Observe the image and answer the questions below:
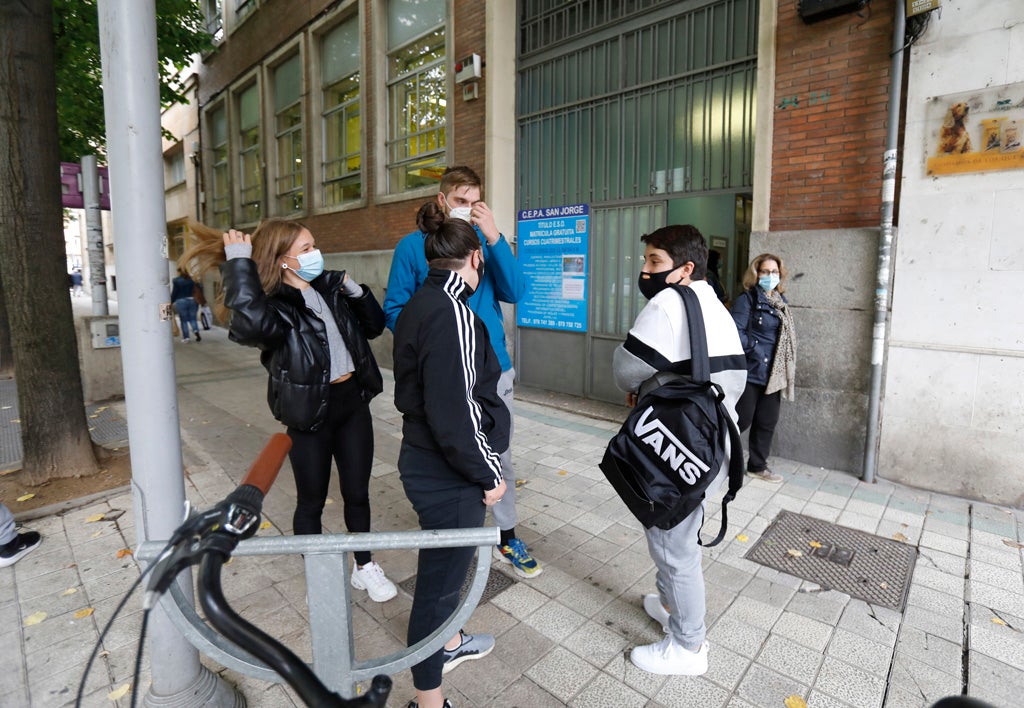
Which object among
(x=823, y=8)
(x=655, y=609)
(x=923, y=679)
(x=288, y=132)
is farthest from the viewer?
(x=288, y=132)

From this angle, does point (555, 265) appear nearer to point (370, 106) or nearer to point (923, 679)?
point (370, 106)

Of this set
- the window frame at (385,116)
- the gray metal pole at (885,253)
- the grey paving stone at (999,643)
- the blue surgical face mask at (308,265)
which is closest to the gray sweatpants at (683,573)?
the grey paving stone at (999,643)

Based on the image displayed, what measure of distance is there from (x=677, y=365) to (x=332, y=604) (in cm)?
153

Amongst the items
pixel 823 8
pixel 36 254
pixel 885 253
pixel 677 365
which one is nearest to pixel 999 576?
pixel 885 253

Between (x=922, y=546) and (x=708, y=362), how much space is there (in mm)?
2644

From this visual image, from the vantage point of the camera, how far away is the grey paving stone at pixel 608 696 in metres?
2.34

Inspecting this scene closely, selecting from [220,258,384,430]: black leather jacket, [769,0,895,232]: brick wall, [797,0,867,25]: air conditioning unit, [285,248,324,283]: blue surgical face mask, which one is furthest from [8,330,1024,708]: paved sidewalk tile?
[797,0,867,25]: air conditioning unit

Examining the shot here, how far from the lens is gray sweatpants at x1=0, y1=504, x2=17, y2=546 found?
3.35 meters

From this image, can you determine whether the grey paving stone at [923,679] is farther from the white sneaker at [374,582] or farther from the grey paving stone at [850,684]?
the white sneaker at [374,582]

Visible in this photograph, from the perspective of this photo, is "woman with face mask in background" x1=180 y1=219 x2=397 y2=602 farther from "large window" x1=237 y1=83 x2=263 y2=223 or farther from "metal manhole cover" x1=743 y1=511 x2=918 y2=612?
"large window" x1=237 y1=83 x2=263 y2=223

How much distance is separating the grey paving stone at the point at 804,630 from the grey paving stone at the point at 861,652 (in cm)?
4

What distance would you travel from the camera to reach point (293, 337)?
259 cm


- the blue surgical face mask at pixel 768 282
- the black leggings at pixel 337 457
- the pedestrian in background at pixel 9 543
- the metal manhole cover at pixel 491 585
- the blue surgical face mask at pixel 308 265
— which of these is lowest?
the metal manhole cover at pixel 491 585

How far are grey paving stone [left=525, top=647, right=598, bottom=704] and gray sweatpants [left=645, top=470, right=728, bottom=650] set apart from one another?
1.41 ft
